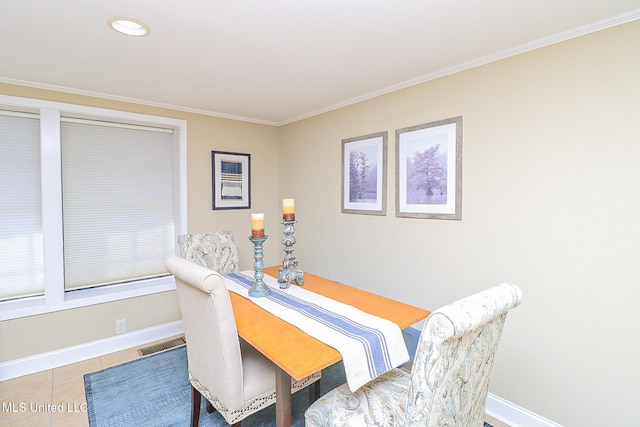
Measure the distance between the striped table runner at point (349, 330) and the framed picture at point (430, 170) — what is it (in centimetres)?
102

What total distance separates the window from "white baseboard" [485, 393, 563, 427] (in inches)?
116

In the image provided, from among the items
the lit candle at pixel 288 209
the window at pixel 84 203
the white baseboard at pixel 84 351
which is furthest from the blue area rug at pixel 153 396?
the lit candle at pixel 288 209

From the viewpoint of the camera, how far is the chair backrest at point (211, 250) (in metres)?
2.72

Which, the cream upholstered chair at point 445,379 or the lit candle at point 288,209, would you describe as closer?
the cream upholstered chair at point 445,379

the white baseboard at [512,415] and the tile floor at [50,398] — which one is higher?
the white baseboard at [512,415]

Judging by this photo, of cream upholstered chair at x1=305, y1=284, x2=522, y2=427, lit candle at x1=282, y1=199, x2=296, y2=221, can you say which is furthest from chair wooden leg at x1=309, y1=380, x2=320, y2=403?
lit candle at x1=282, y1=199, x2=296, y2=221

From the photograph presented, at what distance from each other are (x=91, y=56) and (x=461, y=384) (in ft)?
8.68

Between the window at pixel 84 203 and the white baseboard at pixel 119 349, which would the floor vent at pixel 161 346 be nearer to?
the white baseboard at pixel 119 349

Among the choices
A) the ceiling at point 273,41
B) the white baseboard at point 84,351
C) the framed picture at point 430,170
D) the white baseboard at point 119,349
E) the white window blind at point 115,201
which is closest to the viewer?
the ceiling at point 273,41

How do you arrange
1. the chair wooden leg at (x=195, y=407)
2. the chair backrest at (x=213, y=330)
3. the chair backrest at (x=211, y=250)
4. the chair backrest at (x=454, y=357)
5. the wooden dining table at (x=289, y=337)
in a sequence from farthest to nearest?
A: the chair backrest at (x=211, y=250) → the chair wooden leg at (x=195, y=407) → the chair backrest at (x=213, y=330) → the wooden dining table at (x=289, y=337) → the chair backrest at (x=454, y=357)

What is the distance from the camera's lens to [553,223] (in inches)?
72.5

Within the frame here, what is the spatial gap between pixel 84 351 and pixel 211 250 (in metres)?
1.42

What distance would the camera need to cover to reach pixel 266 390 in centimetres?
162

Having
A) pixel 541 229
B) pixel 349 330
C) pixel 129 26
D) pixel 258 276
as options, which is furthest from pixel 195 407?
pixel 541 229
